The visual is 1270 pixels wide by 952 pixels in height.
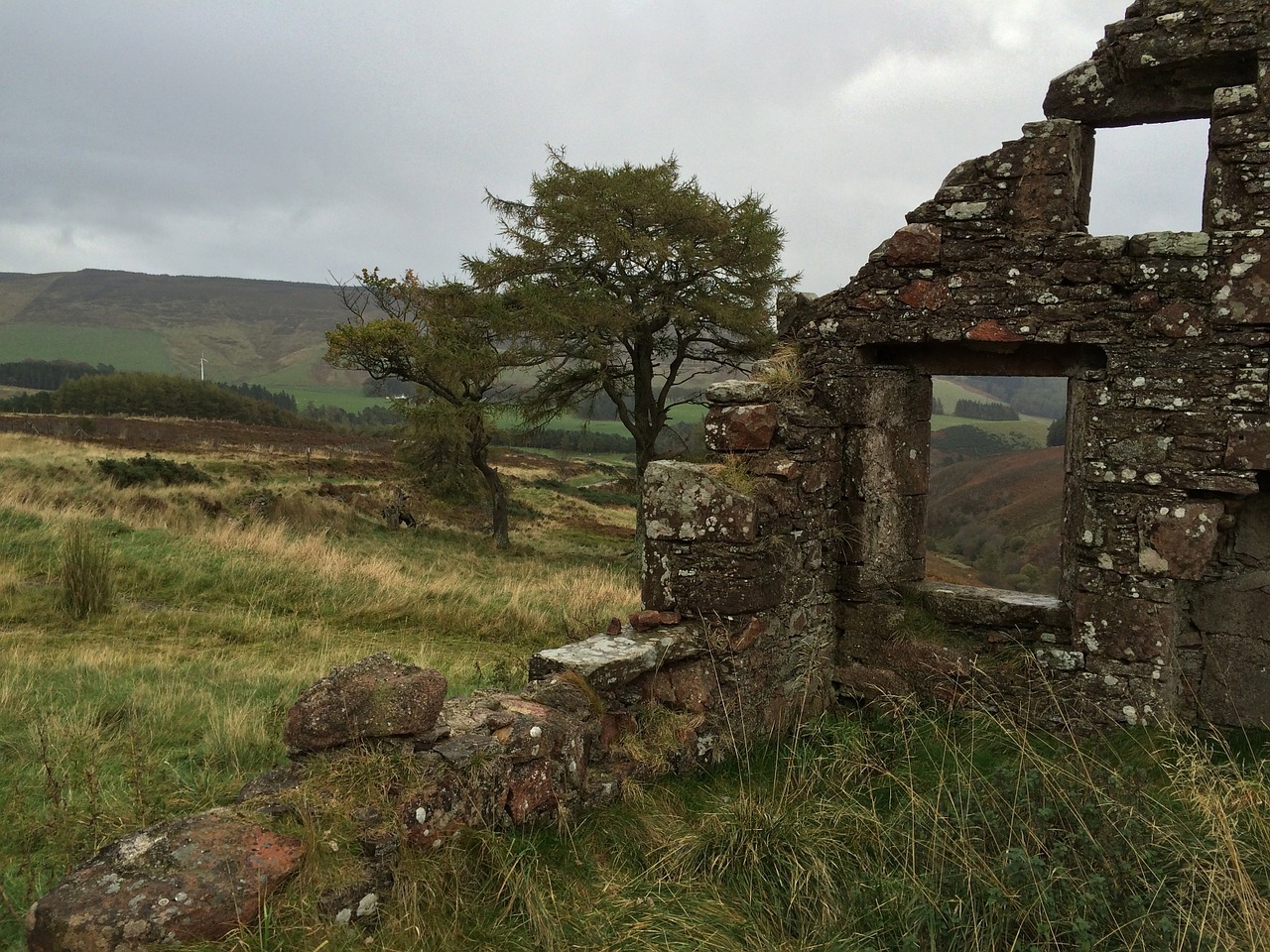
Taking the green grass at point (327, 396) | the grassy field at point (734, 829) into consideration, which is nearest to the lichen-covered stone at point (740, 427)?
the grassy field at point (734, 829)

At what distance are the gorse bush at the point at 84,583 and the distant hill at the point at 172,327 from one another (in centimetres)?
10143

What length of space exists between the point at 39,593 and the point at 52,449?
15.5m

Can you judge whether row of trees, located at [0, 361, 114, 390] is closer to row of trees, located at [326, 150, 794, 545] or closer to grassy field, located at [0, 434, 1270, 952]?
row of trees, located at [326, 150, 794, 545]

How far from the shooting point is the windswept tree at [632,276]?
18.6m

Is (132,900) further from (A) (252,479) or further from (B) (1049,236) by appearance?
(A) (252,479)

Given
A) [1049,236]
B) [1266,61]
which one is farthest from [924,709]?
[1266,61]

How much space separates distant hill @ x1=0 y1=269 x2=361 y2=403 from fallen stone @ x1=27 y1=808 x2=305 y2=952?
358 ft

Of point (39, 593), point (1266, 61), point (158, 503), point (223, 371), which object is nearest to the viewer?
point (1266, 61)

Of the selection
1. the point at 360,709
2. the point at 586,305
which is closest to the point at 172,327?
the point at 586,305

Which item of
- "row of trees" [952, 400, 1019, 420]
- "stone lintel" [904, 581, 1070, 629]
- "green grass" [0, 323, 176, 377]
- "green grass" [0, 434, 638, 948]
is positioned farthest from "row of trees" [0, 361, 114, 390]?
"stone lintel" [904, 581, 1070, 629]

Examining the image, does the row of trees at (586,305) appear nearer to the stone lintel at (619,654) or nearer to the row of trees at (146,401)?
the stone lintel at (619,654)

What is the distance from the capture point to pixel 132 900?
2.49 m

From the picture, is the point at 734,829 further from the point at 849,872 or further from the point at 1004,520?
the point at 1004,520

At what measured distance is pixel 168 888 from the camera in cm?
254
